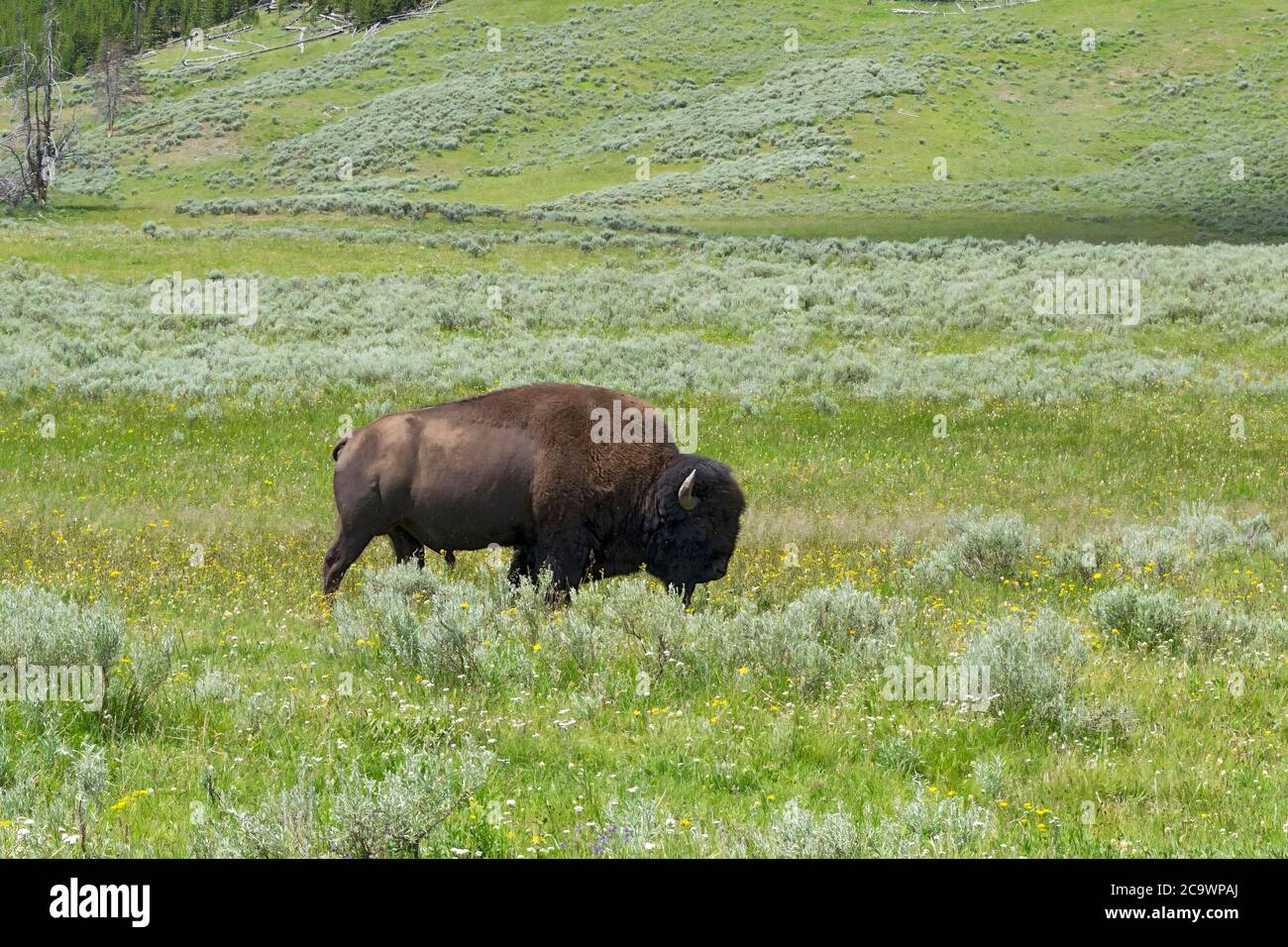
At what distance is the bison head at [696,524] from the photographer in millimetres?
9094

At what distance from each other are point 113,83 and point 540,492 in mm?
90549

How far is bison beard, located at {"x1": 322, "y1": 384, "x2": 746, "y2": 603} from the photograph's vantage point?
9.16 metres

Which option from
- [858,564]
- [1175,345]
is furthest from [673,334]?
[858,564]

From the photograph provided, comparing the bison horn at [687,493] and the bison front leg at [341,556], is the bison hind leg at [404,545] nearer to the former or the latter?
the bison front leg at [341,556]

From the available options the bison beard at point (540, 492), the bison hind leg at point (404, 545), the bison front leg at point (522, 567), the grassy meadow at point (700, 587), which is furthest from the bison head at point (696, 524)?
the bison hind leg at point (404, 545)

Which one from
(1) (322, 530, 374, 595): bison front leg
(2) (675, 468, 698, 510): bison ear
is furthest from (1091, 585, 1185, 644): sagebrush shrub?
(1) (322, 530, 374, 595): bison front leg

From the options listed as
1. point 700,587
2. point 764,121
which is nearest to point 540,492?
point 700,587

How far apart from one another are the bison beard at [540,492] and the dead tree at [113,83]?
8482 cm

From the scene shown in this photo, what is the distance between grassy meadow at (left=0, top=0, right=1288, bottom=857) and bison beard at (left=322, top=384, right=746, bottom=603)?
411mm

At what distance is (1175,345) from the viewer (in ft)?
80.3

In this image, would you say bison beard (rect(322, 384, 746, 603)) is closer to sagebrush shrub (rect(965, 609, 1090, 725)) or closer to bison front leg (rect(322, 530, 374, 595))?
bison front leg (rect(322, 530, 374, 595))

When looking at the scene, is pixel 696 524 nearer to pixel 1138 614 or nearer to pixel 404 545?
pixel 404 545

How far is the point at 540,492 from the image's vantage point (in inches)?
360

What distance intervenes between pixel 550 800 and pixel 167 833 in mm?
1395
